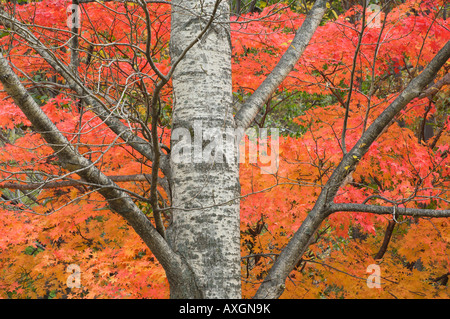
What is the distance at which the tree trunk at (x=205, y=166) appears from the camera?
2217 mm

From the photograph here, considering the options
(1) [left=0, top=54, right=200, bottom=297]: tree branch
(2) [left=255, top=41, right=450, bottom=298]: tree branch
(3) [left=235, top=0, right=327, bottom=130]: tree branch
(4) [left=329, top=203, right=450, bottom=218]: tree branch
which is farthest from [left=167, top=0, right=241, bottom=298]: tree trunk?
(4) [left=329, top=203, right=450, bottom=218]: tree branch

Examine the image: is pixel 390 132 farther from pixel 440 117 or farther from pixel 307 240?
pixel 440 117

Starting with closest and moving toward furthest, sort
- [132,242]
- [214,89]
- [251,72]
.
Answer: [214,89]
[132,242]
[251,72]

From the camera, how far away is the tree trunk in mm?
2217

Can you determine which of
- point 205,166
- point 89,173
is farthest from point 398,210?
point 89,173

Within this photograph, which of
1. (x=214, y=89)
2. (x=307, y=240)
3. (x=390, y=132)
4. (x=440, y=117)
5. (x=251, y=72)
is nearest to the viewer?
(x=214, y=89)

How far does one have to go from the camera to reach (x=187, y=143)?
2.33 m

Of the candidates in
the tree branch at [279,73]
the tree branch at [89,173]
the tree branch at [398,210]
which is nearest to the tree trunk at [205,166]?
the tree branch at [89,173]

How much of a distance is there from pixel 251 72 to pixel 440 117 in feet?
15.6

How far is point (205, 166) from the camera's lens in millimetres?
2287

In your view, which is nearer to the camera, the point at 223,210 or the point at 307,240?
the point at 223,210

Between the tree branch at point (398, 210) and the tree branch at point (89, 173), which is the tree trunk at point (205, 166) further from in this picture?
the tree branch at point (398, 210)

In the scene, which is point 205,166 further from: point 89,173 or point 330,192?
point 330,192
